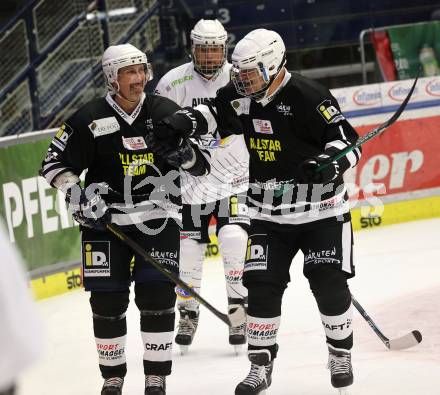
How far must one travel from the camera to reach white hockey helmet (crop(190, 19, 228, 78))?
4953mm

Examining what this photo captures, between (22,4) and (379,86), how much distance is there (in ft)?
12.3

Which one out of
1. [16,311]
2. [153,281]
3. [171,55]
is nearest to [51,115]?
[171,55]

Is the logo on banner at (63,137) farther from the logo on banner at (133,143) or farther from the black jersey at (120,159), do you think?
the logo on banner at (133,143)

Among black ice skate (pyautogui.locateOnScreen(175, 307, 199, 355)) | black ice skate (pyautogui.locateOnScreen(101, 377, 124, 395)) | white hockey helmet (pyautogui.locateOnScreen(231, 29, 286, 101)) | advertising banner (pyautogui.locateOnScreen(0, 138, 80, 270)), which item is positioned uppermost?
white hockey helmet (pyautogui.locateOnScreen(231, 29, 286, 101))

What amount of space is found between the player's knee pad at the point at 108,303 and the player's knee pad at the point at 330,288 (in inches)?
27.7

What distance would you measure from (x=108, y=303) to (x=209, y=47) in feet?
5.45

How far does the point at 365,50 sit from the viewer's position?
875cm

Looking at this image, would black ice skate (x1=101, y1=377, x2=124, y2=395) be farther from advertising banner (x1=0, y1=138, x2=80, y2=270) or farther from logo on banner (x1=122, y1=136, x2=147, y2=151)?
advertising banner (x1=0, y1=138, x2=80, y2=270)

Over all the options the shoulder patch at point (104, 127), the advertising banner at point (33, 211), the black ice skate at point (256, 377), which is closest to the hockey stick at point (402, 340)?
the black ice skate at point (256, 377)

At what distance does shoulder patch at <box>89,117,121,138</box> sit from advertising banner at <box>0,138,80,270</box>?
2329 mm

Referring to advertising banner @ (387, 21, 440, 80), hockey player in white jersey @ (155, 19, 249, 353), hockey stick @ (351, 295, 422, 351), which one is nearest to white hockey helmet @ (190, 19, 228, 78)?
hockey player in white jersey @ (155, 19, 249, 353)

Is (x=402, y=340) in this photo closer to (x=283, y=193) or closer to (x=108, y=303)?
(x=283, y=193)

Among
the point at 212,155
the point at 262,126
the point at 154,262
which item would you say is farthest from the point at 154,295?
the point at 212,155

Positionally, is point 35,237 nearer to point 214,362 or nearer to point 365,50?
point 214,362
